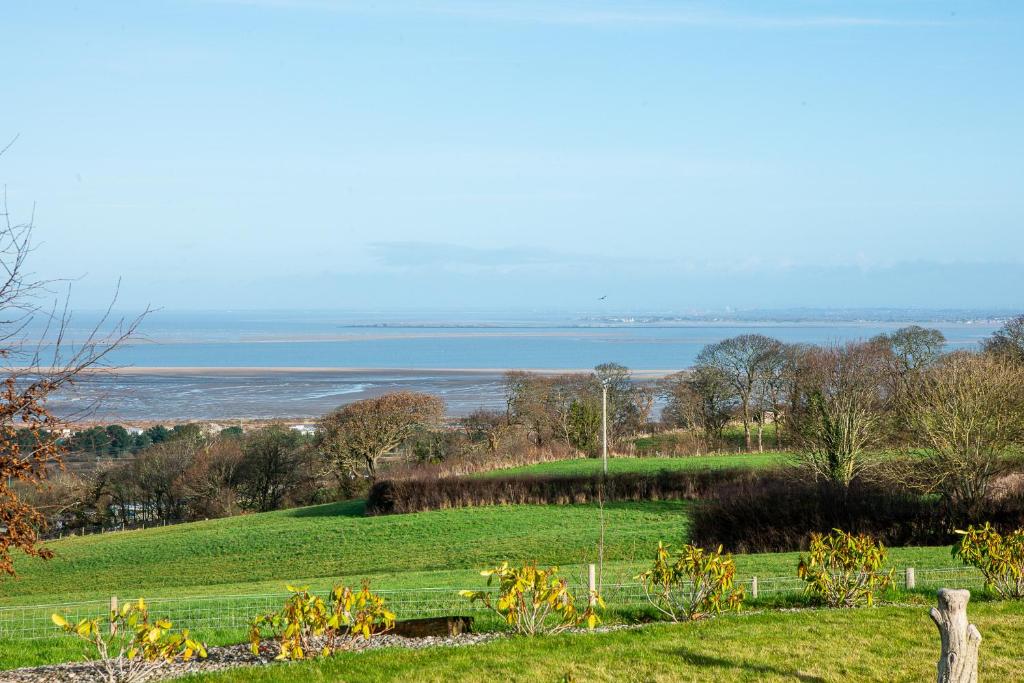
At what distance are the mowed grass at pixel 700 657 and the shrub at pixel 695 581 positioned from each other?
19.1 inches

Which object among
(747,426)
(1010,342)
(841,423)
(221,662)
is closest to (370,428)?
(747,426)

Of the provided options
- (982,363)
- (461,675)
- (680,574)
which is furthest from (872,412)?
(461,675)

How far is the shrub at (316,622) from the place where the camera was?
8.91m

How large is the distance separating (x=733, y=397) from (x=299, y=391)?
141 feet

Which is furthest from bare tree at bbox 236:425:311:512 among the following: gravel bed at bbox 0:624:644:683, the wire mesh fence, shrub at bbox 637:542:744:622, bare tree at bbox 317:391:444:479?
shrub at bbox 637:542:744:622

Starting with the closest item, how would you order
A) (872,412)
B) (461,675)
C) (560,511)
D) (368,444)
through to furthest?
(461,675), (872,412), (560,511), (368,444)

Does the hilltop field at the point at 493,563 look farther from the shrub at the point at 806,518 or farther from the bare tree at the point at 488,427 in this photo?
the bare tree at the point at 488,427

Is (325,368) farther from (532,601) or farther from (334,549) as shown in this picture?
(532,601)

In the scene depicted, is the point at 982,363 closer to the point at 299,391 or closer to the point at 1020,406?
the point at 1020,406

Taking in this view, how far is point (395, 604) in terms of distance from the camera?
517 inches

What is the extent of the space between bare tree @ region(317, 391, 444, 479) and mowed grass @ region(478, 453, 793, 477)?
8.27 m

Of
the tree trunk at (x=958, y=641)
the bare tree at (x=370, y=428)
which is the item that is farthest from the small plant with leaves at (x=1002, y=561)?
the bare tree at (x=370, y=428)

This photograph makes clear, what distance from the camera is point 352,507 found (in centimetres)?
3616

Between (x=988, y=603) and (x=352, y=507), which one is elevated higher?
(x=988, y=603)
